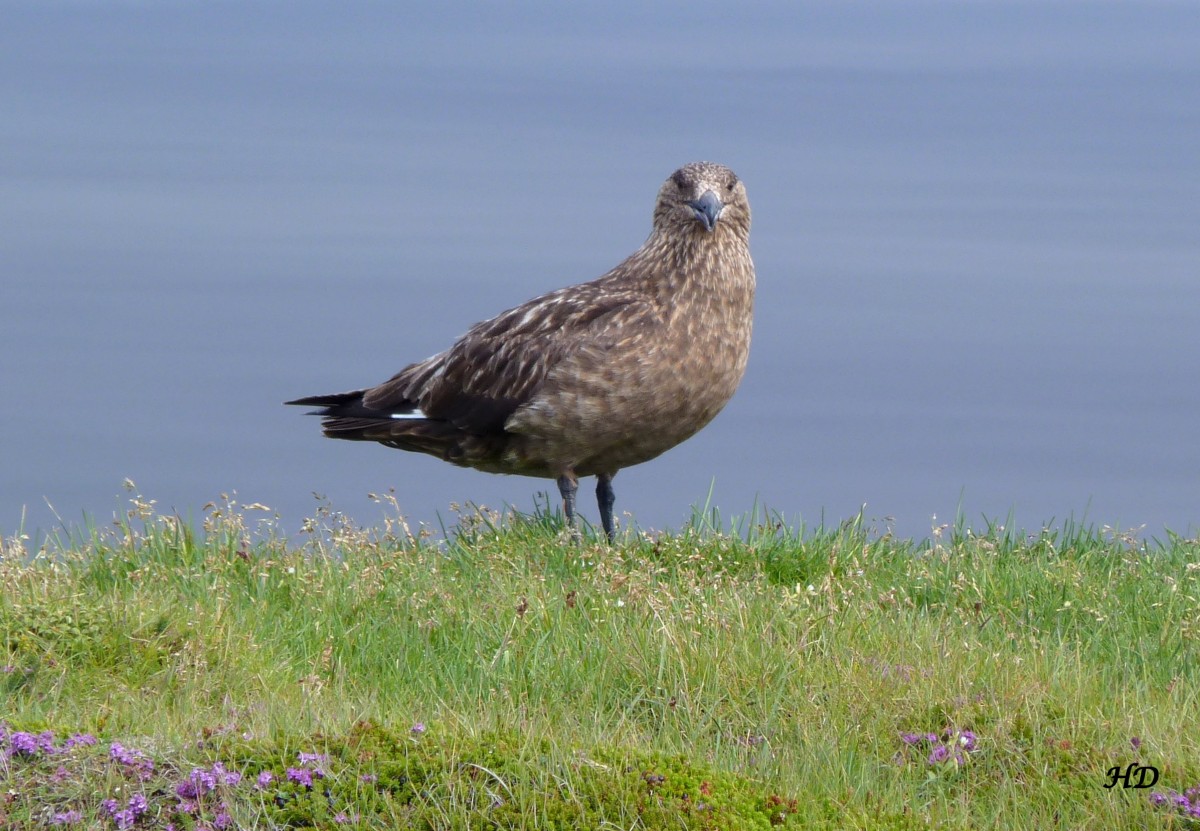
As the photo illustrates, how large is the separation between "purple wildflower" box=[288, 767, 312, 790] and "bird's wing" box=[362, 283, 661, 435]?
457 centimetres

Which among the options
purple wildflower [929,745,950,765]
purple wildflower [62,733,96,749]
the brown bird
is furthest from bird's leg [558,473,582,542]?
purple wildflower [62,733,96,749]

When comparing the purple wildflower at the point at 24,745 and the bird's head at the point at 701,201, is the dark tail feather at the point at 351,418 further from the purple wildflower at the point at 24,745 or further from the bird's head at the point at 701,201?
the purple wildflower at the point at 24,745

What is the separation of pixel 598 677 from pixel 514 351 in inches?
135

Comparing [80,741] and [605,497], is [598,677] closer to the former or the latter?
[80,741]

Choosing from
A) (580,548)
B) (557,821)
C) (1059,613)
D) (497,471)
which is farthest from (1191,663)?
(497,471)

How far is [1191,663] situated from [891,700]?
168 centimetres

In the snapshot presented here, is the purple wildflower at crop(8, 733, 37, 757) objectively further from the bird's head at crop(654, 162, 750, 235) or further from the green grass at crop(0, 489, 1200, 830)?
the bird's head at crop(654, 162, 750, 235)

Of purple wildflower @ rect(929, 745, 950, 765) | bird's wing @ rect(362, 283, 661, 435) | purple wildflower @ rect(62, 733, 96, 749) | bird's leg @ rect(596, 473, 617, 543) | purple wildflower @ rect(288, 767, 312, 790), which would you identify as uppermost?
bird's wing @ rect(362, 283, 661, 435)

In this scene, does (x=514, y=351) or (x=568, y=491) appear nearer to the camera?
(x=568, y=491)

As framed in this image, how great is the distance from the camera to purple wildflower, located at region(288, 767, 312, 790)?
14.7ft

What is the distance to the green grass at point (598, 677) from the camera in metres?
4.56

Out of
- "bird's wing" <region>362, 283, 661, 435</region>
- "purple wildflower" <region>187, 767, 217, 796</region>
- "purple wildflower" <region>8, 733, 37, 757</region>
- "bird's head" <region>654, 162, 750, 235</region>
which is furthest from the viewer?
"bird's head" <region>654, 162, 750, 235</region>

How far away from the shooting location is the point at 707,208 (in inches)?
362

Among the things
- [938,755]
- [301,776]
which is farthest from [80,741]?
[938,755]
